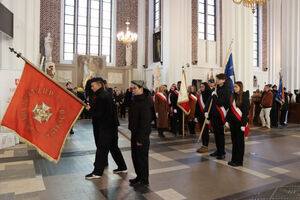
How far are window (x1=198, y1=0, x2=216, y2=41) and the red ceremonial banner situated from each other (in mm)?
15990

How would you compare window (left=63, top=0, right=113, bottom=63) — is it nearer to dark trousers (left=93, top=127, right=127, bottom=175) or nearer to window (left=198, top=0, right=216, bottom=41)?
window (left=198, top=0, right=216, bottom=41)

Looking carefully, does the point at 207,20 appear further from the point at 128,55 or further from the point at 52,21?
the point at 52,21

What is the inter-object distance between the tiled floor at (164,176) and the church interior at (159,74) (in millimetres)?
16

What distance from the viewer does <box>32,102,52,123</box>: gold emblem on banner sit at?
3.54 m

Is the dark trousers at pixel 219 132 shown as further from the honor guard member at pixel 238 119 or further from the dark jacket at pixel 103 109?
the dark jacket at pixel 103 109

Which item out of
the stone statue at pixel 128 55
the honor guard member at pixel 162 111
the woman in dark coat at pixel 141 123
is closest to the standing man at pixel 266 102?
the honor guard member at pixel 162 111

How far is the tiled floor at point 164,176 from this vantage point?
3.48 metres

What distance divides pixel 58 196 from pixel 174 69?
1297 cm

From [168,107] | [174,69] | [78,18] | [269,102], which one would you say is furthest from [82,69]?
[269,102]

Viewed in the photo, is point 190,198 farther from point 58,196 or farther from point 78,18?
point 78,18

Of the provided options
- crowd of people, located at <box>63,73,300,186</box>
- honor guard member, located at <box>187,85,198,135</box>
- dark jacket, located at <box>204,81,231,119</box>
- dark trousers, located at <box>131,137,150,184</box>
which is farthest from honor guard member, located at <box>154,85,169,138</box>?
dark trousers, located at <box>131,137,150,184</box>

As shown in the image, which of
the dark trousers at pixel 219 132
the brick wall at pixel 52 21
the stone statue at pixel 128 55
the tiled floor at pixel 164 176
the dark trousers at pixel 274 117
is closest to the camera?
the tiled floor at pixel 164 176

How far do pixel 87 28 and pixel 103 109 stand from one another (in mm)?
16478

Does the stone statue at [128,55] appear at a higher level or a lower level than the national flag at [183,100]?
higher
